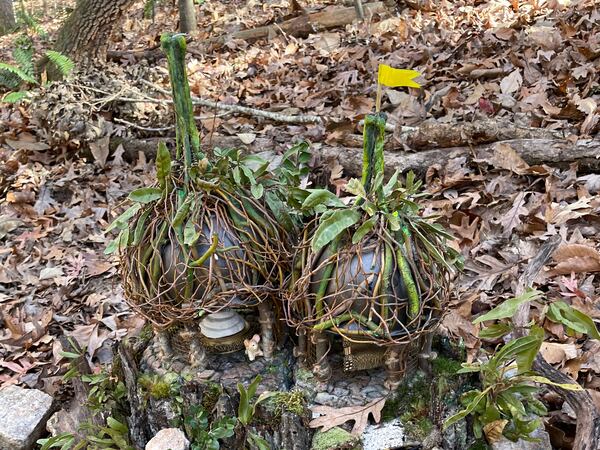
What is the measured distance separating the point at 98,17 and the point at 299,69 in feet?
6.73

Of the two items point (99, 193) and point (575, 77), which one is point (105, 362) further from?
point (575, 77)

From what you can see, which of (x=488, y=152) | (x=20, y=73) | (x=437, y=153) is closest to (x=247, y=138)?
(x=437, y=153)

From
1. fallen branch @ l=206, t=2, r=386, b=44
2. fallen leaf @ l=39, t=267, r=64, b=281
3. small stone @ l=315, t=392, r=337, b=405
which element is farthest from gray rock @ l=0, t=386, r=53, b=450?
fallen branch @ l=206, t=2, r=386, b=44

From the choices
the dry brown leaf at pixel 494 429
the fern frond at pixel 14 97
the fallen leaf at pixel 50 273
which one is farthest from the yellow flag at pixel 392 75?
the fern frond at pixel 14 97

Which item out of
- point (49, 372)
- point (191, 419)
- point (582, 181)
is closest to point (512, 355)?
point (191, 419)

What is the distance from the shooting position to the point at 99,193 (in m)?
4.74

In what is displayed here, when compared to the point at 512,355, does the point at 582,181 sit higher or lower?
lower

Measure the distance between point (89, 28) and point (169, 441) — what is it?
191 inches

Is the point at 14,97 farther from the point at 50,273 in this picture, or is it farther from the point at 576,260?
the point at 576,260

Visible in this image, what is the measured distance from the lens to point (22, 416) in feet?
9.00

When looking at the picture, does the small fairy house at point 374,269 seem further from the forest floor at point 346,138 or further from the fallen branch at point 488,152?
the fallen branch at point 488,152

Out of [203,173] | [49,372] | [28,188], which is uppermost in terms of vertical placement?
[203,173]

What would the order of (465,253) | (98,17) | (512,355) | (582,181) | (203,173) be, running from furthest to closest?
1. (98,17)
2. (582,181)
3. (465,253)
4. (203,173)
5. (512,355)

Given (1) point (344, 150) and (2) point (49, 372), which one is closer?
(2) point (49, 372)
